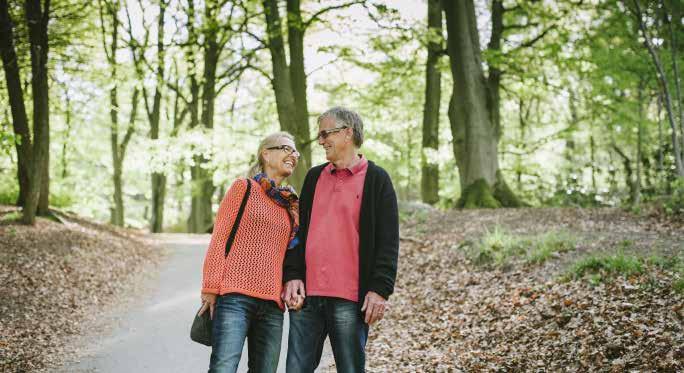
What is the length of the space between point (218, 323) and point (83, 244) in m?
9.95

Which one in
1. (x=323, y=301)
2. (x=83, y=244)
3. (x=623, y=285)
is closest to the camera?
(x=323, y=301)

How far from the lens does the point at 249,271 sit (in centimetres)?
331

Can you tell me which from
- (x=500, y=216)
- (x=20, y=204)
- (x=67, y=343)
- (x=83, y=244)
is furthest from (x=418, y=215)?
(x=20, y=204)

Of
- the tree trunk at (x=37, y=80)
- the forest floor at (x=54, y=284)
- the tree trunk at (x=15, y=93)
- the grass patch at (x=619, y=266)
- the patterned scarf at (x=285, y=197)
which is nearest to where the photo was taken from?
the patterned scarf at (x=285, y=197)

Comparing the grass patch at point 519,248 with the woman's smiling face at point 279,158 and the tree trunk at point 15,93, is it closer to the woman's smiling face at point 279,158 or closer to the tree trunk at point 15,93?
the woman's smiling face at point 279,158

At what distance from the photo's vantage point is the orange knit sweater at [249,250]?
10.8 feet

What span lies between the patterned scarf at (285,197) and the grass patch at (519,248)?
17.7ft

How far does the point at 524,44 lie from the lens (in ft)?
57.7

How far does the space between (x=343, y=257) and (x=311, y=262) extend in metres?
0.20

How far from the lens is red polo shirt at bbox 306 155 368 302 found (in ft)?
10.5

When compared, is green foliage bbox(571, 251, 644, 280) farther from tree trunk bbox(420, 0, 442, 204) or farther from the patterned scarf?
tree trunk bbox(420, 0, 442, 204)

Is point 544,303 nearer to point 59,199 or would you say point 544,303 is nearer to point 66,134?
point 59,199

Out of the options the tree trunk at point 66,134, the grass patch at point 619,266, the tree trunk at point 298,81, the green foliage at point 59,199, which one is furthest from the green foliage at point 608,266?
the tree trunk at point 66,134

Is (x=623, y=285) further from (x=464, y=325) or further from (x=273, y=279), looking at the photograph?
(x=273, y=279)
